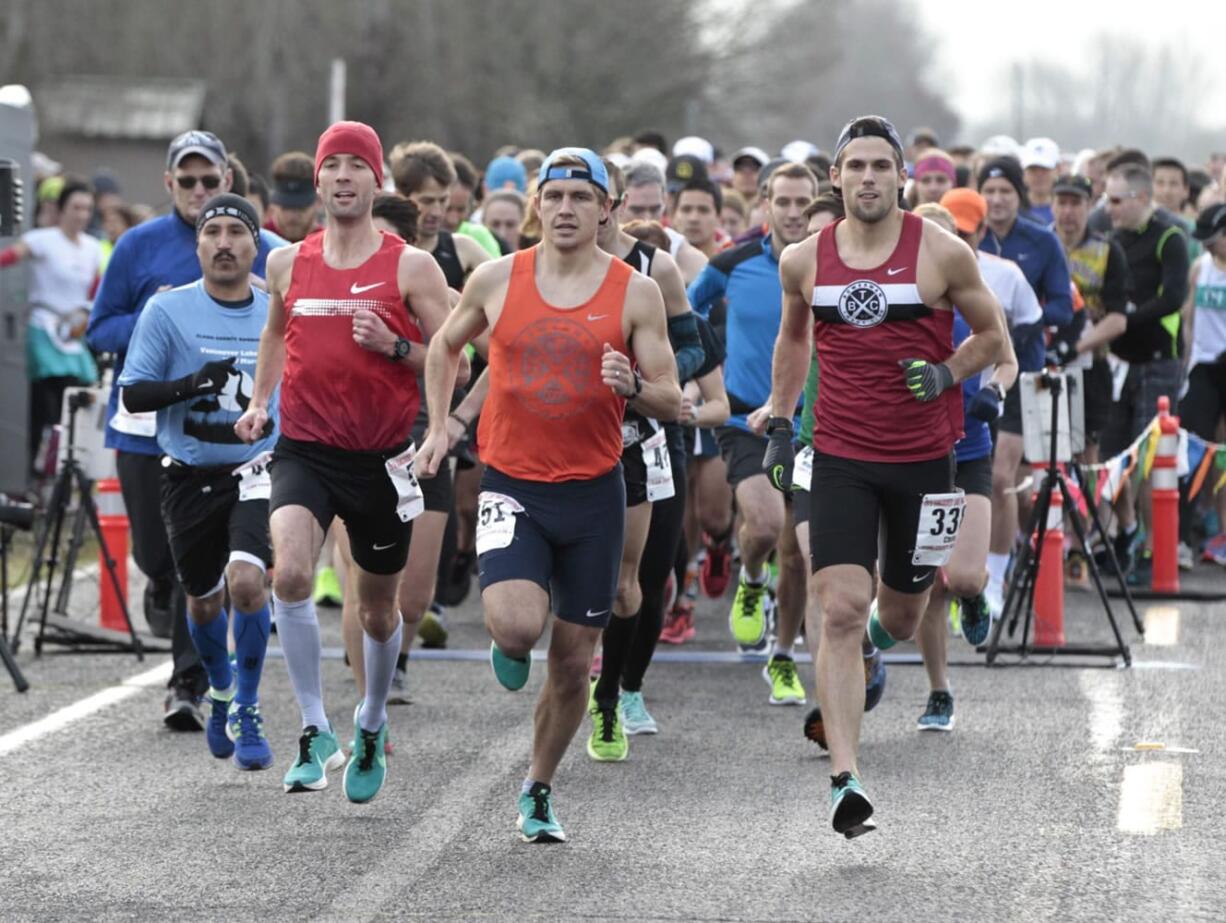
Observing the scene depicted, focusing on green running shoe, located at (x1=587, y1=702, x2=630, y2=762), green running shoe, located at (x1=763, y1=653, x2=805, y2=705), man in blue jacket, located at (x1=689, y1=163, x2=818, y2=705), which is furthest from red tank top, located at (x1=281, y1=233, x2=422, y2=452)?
green running shoe, located at (x1=763, y1=653, x2=805, y2=705)

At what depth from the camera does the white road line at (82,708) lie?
930 cm

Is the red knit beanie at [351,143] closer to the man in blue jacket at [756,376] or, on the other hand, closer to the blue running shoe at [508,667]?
the blue running shoe at [508,667]

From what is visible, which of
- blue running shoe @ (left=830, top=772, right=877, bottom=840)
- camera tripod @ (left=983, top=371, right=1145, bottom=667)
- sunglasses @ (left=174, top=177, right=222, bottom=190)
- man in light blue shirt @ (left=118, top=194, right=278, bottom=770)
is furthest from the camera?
camera tripod @ (left=983, top=371, right=1145, bottom=667)

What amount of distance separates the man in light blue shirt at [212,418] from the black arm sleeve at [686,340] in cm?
152

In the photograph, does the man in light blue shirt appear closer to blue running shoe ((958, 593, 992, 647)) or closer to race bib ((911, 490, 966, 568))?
race bib ((911, 490, 966, 568))

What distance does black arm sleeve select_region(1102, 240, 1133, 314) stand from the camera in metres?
14.1

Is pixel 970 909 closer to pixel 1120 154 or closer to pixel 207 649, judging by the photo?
pixel 207 649

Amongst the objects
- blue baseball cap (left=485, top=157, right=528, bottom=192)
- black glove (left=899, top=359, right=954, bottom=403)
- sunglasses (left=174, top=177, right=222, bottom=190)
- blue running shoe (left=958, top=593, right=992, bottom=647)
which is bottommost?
blue running shoe (left=958, top=593, right=992, bottom=647)

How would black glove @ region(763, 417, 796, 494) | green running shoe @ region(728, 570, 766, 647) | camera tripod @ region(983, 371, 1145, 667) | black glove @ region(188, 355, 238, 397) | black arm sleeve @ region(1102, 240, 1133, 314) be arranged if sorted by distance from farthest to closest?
black arm sleeve @ region(1102, 240, 1133, 314) < camera tripod @ region(983, 371, 1145, 667) < green running shoe @ region(728, 570, 766, 647) < black glove @ region(188, 355, 238, 397) < black glove @ region(763, 417, 796, 494)

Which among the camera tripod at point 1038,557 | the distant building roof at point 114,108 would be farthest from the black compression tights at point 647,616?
the distant building roof at point 114,108

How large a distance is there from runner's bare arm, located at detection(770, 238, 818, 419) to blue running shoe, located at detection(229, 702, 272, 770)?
2154 mm

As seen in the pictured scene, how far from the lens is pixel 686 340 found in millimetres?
8602

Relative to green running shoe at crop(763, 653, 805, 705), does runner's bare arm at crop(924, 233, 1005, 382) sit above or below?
above

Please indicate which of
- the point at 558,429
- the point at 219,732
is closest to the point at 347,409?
the point at 558,429
